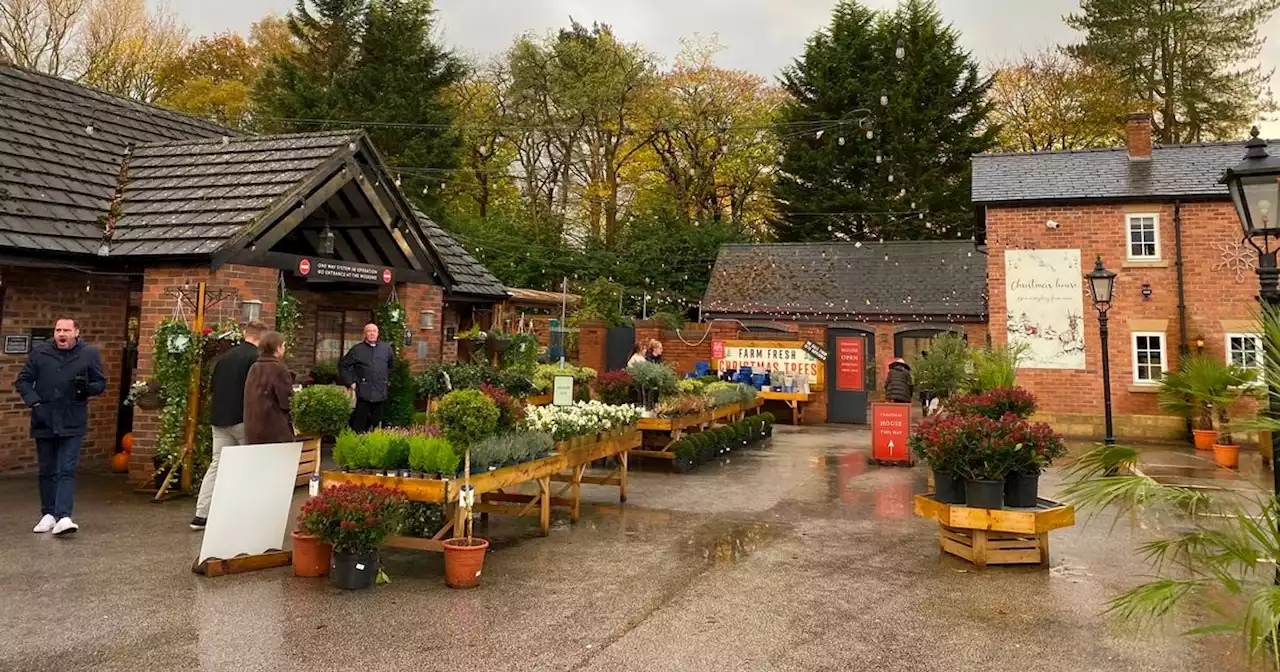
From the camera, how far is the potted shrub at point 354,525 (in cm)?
504

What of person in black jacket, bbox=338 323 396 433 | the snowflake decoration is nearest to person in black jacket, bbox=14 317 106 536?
person in black jacket, bbox=338 323 396 433

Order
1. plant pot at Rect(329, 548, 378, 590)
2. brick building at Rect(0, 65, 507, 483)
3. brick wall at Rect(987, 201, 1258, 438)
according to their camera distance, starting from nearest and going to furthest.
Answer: plant pot at Rect(329, 548, 378, 590) < brick building at Rect(0, 65, 507, 483) < brick wall at Rect(987, 201, 1258, 438)

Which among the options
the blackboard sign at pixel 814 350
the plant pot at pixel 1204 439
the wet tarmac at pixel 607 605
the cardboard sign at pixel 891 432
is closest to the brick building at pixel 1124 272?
the plant pot at pixel 1204 439

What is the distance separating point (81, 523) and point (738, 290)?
62.4ft

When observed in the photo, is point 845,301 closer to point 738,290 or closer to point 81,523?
point 738,290

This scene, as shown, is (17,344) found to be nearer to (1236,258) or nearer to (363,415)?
(363,415)

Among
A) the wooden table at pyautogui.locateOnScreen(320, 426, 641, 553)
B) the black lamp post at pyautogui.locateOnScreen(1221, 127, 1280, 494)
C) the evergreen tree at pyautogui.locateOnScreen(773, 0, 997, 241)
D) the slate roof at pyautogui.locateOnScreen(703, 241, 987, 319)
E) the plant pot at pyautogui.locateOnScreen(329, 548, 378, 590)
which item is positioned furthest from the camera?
the evergreen tree at pyautogui.locateOnScreen(773, 0, 997, 241)

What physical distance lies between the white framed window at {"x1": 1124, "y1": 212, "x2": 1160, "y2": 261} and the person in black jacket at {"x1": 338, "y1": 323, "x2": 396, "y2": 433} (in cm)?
1577

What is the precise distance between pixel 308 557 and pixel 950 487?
16.7 feet

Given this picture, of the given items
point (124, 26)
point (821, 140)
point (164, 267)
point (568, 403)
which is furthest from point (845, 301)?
point (124, 26)

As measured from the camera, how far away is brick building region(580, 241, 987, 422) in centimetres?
1853

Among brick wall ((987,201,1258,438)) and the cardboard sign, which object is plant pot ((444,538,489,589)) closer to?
the cardboard sign

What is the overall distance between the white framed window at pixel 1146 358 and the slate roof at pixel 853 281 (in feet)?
15.4

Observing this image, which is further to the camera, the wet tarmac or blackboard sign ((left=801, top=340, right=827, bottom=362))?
blackboard sign ((left=801, top=340, right=827, bottom=362))
